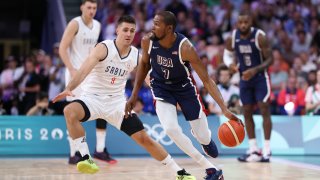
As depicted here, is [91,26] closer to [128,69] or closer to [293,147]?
[128,69]

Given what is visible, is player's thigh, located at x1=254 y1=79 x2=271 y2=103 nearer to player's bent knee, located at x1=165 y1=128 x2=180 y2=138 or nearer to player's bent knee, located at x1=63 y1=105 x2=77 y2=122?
player's bent knee, located at x1=165 y1=128 x2=180 y2=138

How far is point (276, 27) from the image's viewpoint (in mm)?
15203

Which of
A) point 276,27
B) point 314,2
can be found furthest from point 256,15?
point 314,2

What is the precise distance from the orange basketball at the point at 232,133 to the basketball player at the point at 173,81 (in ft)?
0.36

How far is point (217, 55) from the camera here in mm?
13648

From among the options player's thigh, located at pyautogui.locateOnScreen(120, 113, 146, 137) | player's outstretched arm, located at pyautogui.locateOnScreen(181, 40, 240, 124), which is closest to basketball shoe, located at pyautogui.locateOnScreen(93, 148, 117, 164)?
player's thigh, located at pyautogui.locateOnScreen(120, 113, 146, 137)

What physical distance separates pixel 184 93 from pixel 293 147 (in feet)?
15.2

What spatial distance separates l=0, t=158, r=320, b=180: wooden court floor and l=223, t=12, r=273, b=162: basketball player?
14.3 inches

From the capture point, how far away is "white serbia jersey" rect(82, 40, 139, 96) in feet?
25.1

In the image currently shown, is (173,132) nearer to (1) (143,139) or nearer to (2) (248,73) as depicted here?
(1) (143,139)

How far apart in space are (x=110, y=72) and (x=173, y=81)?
0.99 metres

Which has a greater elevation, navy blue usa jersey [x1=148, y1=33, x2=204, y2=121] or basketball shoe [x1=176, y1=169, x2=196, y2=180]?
navy blue usa jersey [x1=148, y1=33, x2=204, y2=121]

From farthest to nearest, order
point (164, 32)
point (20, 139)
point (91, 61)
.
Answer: point (20, 139), point (91, 61), point (164, 32)

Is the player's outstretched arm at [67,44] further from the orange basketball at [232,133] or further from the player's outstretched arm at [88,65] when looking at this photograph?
the orange basketball at [232,133]
